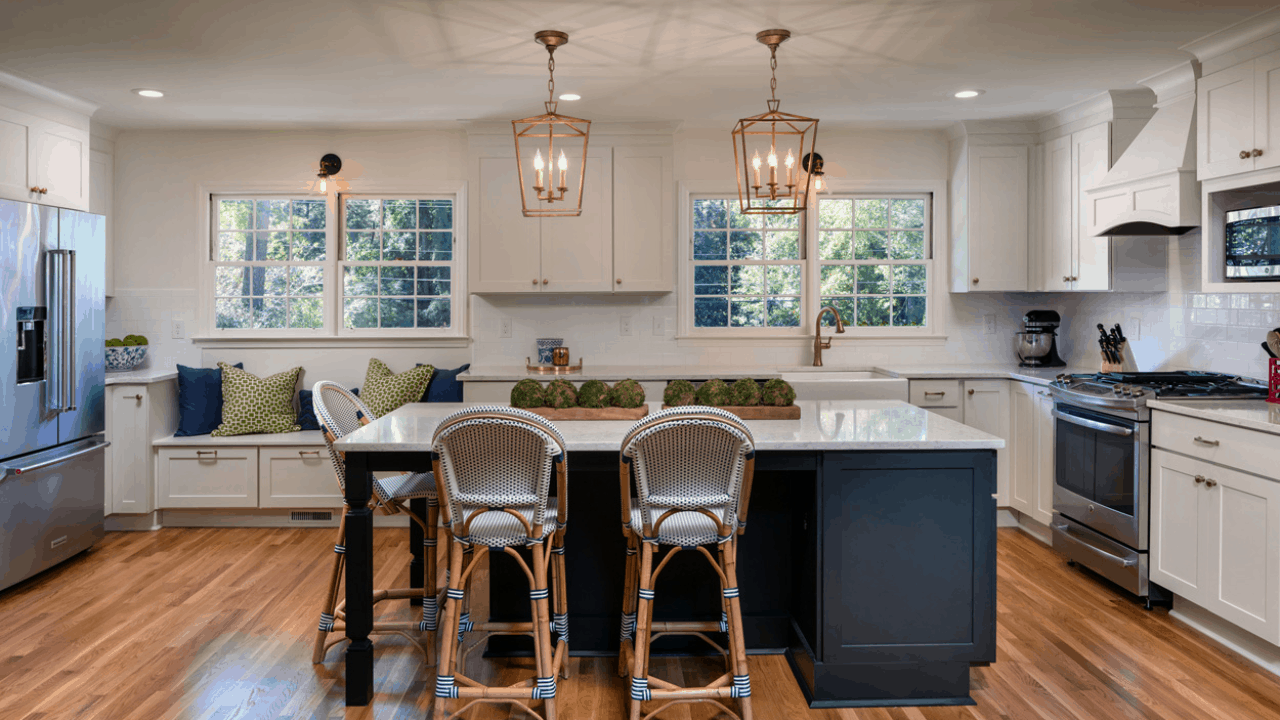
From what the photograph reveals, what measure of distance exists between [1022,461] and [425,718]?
12.2 feet

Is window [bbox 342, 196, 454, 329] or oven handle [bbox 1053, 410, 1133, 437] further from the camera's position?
window [bbox 342, 196, 454, 329]

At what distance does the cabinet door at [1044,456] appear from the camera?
187 inches

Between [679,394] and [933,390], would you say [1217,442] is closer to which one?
[933,390]

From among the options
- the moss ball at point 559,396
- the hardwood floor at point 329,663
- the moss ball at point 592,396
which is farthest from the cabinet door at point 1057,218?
the moss ball at point 559,396

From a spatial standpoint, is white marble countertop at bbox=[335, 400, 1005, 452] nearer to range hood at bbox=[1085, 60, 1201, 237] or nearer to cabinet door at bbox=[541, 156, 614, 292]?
range hood at bbox=[1085, 60, 1201, 237]

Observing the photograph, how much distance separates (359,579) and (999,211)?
4324mm

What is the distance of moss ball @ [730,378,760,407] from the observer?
3.28 meters

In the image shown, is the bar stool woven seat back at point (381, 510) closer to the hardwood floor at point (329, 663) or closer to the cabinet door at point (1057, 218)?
the hardwood floor at point (329, 663)

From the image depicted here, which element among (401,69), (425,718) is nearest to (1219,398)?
(425,718)

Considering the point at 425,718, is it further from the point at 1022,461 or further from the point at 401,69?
the point at 1022,461

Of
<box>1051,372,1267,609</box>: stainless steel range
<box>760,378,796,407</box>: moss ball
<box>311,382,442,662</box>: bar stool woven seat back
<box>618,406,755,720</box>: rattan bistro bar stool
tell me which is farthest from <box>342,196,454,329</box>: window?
<box>1051,372,1267,609</box>: stainless steel range

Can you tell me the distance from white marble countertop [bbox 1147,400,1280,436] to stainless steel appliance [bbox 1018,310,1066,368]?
5.65 ft

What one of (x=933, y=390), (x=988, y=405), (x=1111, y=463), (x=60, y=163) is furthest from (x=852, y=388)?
(x=60, y=163)

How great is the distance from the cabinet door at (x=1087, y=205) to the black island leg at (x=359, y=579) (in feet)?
12.9
